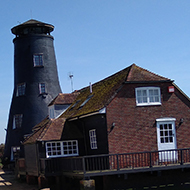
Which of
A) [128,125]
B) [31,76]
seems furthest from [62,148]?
[31,76]

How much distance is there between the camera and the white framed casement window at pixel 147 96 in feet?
87.8

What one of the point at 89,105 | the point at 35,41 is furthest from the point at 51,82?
the point at 89,105

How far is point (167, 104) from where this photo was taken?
89.2 feet

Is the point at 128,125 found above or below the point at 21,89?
below

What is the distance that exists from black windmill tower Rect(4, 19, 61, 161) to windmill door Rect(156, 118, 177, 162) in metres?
18.6

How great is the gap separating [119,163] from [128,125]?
2.29 metres

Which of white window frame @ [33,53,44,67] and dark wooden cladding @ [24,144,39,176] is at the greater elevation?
white window frame @ [33,53,44,67]

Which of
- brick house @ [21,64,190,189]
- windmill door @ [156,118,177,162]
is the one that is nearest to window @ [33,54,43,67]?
brick house @ [21,64,190,189]

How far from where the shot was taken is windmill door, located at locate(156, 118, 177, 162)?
87.0ft

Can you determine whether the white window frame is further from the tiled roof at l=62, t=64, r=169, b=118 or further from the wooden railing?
the wooden railing

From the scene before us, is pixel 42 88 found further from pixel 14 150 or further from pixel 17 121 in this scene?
pixel 14 150

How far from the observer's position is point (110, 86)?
2823 cm

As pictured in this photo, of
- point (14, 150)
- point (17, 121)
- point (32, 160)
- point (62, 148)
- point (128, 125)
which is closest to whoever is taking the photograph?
point (128, 125)

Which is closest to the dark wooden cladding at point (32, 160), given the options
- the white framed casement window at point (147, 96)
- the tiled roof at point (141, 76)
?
the white framed casement window at point (147, 96)
